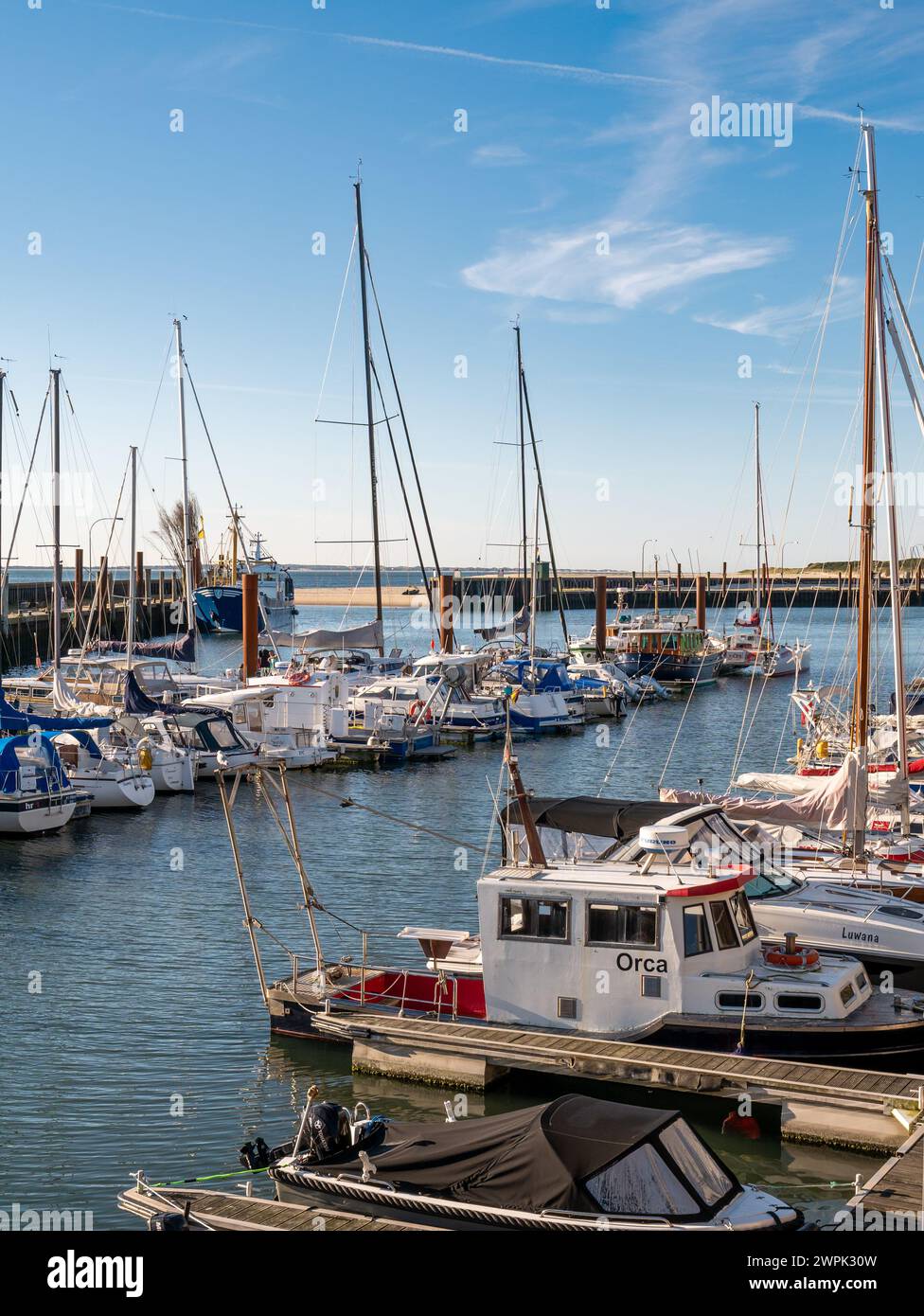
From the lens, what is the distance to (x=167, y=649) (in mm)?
80938

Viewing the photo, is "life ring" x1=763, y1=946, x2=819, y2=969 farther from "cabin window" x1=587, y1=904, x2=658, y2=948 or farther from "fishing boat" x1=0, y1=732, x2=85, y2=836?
"fishing boat" x1=0, y1=732, x2=85, y2=836

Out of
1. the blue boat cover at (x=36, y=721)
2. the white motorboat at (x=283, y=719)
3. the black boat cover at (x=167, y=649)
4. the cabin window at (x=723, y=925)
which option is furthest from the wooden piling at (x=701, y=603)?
the cabin window at (x=723, y=925)

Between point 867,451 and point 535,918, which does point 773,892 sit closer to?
point 535,918

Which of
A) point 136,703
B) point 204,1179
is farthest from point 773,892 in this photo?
point 136,703

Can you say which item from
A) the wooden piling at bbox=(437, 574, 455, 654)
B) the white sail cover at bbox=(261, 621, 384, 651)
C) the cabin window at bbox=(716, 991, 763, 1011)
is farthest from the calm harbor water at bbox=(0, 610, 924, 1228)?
the white sail cover at bbox=(261, 621, 384, 651)

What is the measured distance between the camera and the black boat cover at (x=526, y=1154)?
11680mm

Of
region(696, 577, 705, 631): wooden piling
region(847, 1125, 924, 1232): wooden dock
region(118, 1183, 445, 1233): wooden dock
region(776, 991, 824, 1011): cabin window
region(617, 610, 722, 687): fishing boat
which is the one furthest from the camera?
region(696, 577, 705, 631): wooden piling

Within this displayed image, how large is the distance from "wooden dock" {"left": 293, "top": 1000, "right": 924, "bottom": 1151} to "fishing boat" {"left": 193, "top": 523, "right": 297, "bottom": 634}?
94973mm

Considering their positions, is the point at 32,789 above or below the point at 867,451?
below

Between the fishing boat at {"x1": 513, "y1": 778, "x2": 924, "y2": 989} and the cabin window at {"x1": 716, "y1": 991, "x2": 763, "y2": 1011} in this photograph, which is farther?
the fishing boat at {"x1": 513, "y1": 778, "x2": 924, "y2": 989}

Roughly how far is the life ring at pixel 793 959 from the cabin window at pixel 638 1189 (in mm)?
6761

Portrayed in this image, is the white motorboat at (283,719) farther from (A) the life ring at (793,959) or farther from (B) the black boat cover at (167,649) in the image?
(A) the life ring at (793,959)

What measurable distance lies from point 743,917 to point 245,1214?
8377 millimetres

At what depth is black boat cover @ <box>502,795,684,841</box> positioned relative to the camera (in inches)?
795
